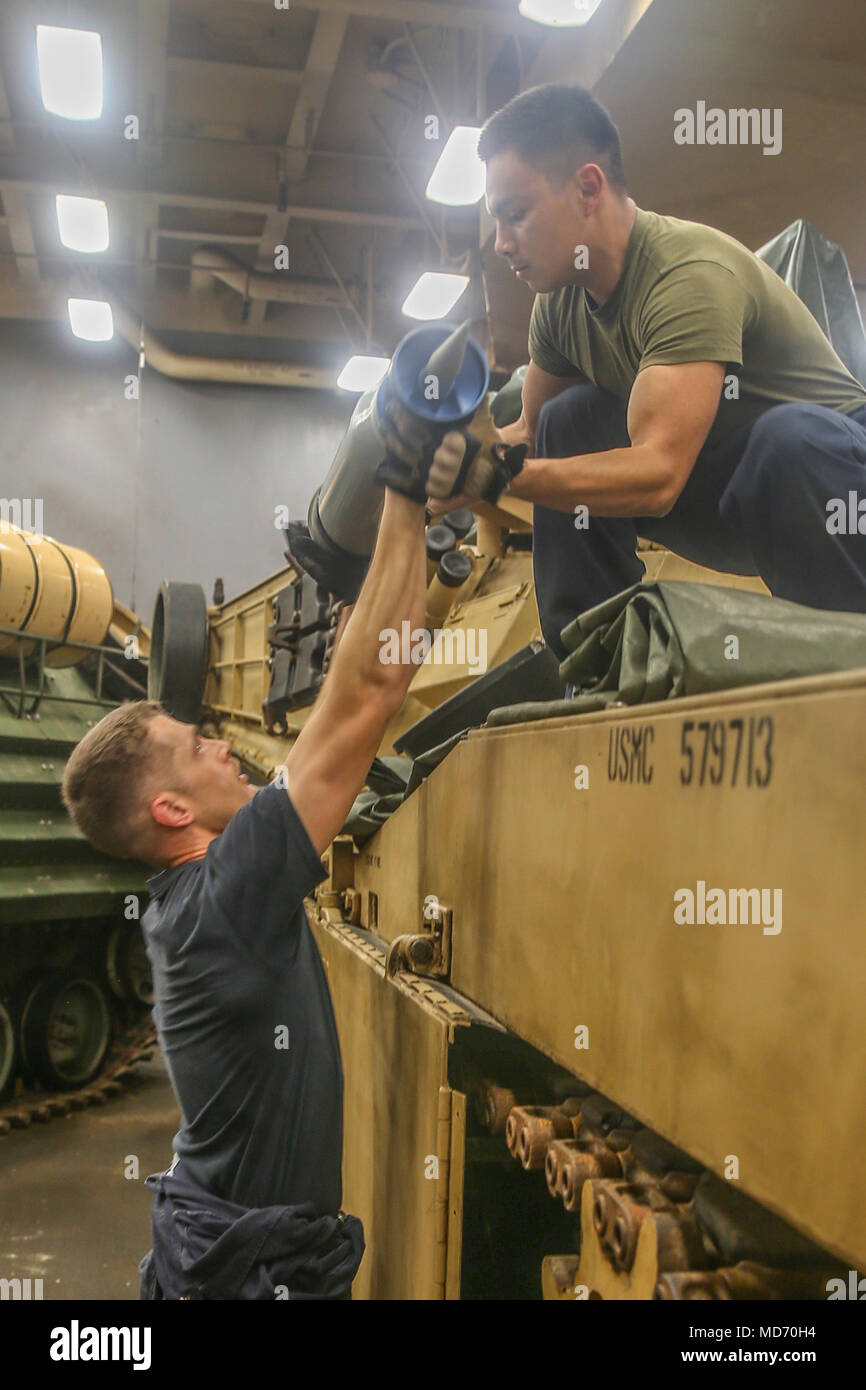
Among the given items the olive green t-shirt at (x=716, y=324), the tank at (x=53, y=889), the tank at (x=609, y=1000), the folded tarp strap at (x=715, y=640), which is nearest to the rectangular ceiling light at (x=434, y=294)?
the tank at (x=53, y=889)

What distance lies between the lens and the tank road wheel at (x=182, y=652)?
8.27 m

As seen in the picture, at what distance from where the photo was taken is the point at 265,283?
460 inches

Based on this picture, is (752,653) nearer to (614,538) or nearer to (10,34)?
(614,538)

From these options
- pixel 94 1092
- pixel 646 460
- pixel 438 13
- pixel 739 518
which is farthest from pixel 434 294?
pixel 646 460

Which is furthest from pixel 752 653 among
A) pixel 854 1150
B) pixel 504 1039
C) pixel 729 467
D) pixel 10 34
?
pixel 10 34

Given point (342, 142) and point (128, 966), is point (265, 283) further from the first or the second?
point (128, 966)

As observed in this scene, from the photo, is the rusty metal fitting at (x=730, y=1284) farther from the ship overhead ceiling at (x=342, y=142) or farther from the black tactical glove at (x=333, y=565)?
the ship overhead ceiling at (x=342, y=142)

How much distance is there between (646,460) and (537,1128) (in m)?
1.05

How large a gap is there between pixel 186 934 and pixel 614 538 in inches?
45.7

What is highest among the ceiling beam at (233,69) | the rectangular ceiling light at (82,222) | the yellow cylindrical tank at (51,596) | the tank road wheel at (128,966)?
the ceiling beam at (233,69)

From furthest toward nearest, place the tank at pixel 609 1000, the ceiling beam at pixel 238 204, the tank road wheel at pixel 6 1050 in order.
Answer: the ceiling beam at pixel 238 204 → the tank road wheel at pixel 6 1050 → the tank at pixel 609 1000

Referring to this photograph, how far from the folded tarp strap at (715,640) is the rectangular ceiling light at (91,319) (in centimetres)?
1163

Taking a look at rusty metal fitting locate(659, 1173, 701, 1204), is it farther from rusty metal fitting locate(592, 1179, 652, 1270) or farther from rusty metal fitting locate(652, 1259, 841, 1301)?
rusty metal fitting locate(652, 1259, 841, 1301)

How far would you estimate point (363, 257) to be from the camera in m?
11.6
